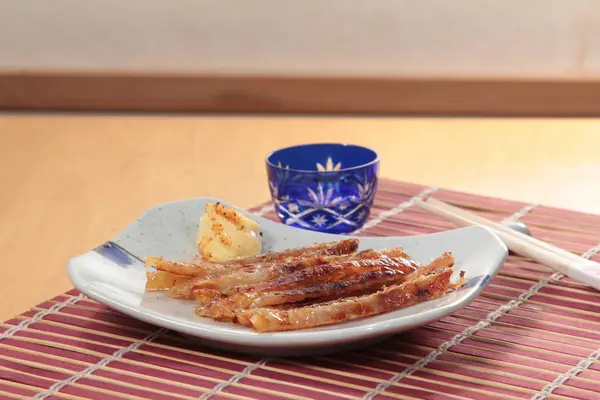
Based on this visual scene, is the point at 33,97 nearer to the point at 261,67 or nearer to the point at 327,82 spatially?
the point at 261,67

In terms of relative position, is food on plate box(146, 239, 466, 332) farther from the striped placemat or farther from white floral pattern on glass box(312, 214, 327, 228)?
white floral pattern on glass box(312, 214, 327, 228)

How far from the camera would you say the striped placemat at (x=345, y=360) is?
2.96 ft

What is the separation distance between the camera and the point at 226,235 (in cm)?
116

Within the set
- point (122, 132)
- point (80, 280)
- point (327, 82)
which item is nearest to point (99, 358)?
point (80, 280)

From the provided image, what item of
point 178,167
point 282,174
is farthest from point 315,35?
point 282,174

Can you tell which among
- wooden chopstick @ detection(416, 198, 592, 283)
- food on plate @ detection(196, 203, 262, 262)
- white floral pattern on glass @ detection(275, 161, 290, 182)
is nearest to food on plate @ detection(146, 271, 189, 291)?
food on plate @ detection(196, 203, 262, 262)

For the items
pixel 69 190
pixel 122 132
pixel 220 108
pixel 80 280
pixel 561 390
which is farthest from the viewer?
pixel 220 108

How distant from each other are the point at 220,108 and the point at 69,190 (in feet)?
2.25

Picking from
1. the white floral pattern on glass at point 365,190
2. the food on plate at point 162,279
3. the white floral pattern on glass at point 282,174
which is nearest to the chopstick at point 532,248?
the white floral pattern on glass at point 365,190

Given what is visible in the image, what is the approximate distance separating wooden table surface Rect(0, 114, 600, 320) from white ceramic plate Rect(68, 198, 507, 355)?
6.1 inches

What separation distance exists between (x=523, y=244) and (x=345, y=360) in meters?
0.35

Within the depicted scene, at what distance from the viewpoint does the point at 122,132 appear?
2223 mm

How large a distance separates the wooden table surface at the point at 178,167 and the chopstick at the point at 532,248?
397 millimetres

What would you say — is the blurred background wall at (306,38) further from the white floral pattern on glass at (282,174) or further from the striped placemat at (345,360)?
the striped placemat at (345,360)
